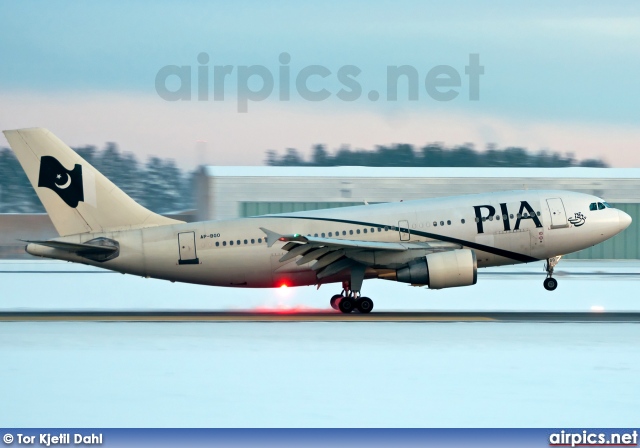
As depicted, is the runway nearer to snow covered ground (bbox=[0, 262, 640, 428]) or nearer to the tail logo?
snow covered ground (bbox=[0, 262, 640, 428])

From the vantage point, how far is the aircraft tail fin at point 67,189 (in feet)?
110

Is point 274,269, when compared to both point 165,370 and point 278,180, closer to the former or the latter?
point 165,370

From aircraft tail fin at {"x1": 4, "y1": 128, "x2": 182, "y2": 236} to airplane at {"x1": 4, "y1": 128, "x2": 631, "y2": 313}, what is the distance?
0.04 m

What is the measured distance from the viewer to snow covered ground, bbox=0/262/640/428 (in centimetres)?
1686

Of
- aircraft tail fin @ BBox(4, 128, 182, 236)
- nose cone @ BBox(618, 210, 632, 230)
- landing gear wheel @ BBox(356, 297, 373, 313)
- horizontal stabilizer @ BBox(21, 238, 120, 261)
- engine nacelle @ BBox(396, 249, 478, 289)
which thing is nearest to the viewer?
engine nacelle @ BBox(396, 249, 478, 289)

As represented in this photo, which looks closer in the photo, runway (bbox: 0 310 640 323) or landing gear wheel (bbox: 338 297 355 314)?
runway (bbox: 0 310 640 323)

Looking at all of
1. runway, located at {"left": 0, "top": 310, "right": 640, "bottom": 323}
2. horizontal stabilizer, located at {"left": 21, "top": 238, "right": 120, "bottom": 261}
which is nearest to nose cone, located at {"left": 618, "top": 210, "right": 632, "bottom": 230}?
runway, located at {"left": 0, "top": 310, "right": 640, "bottom": 323}

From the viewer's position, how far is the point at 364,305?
108 ft

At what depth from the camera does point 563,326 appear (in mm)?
28938

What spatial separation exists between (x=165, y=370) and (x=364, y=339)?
6977 millimetres

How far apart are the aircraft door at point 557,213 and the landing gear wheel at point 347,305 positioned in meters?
8.06

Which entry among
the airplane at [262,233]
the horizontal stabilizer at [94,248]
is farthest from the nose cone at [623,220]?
Answer: the horizontal stabilizer at [94,248]

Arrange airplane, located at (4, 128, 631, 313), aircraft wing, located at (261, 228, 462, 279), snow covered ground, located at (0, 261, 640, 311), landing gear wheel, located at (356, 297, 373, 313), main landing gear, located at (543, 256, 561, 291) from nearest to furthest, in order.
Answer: aircraft wing, located at (261, 228, 462, 279) → landing gear wheel, located at (356, 297, 373, 313) → airplane, located at (4, 128, 631, 313) → main landing gear, located at (543, 256, 561, 291) → snow covered ground, located at (0, 261, 640, 311)

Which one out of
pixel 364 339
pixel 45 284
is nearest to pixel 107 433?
pixel 364 339
